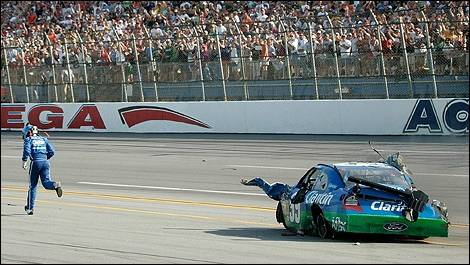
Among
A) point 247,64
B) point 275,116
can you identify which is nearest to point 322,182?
point 275,116

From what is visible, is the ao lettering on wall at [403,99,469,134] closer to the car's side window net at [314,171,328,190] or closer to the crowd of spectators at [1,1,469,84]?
the crowd of spectators at [1,1,469,84]

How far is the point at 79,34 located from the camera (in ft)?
116

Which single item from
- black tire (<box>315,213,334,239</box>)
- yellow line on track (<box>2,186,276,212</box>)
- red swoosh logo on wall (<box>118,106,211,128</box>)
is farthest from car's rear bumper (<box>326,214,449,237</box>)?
red swoosh logo on wall (<box>118,106,211,128</box>)

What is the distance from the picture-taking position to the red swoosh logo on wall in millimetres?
32750

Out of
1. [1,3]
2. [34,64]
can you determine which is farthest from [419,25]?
[1,3]

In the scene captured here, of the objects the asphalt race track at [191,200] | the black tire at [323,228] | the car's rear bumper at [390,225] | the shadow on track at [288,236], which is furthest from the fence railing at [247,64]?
the car's rear bumper at [390,225]

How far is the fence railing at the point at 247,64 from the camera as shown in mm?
27594

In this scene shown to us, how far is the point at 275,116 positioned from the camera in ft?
101

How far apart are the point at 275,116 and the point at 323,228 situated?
18.5 meters

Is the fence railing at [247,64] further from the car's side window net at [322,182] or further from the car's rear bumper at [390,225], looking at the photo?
the car's rear bumper at [390,225]

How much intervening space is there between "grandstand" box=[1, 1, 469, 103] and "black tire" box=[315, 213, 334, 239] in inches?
598

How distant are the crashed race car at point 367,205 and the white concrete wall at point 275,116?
14.1 m

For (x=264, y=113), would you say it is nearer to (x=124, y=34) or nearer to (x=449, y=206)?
(x=124, y=34)

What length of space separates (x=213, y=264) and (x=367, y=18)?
65.3ft
